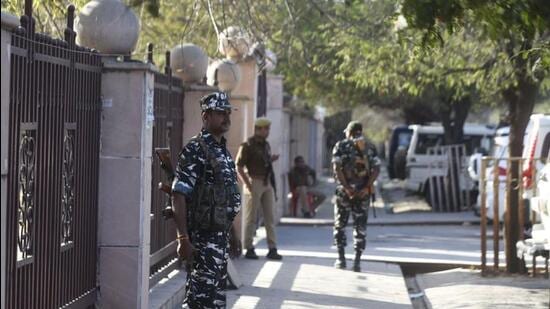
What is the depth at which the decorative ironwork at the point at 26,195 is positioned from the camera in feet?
21.9

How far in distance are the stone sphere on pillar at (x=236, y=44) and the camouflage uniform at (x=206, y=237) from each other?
18.3 feet

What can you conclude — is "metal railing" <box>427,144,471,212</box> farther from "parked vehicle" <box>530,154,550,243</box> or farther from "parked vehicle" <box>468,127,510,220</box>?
"parked vehicle" <box>530,154,550,243</box>

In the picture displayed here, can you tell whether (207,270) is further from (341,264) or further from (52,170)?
(341,264)

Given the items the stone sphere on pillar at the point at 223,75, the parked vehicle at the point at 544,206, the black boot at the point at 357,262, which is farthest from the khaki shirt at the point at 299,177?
the parked vehicle at the point at 544,206

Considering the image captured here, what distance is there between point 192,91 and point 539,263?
18.6 feet

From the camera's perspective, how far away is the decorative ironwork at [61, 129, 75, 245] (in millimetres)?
7676

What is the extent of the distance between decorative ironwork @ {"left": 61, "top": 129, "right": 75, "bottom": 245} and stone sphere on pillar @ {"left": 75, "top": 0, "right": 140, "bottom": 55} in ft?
3.63

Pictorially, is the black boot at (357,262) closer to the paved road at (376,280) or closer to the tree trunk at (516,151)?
the paved road at (376,280)

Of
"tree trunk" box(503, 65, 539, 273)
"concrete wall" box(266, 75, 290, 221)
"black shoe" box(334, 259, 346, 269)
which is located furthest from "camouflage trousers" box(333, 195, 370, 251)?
"concrete wall" box(266, 75, 290, 221)

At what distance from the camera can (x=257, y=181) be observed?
47.8ft

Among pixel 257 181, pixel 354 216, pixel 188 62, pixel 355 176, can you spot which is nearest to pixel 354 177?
pixel 355 176

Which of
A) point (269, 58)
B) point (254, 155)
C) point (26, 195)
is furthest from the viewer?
point (269, 58)

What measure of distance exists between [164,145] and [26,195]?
13.8 feet

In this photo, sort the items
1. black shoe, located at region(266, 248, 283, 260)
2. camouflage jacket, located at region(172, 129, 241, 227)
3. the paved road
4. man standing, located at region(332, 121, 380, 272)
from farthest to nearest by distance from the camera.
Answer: black shoe, located at region(266, 248, 283, 260), man standing, located at region(332, 121, 380, 272), the paved road, camouflage jacket, located at region(172, 129, 241, 227)
